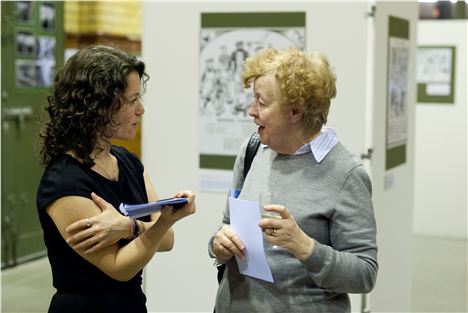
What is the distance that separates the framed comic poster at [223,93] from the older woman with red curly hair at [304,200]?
1883mm

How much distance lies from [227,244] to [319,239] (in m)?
0.27

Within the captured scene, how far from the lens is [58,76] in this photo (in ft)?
7.51

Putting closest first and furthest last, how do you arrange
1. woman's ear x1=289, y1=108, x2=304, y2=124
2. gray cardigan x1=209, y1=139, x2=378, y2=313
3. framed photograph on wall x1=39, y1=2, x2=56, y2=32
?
gray cardigan x1=209, y1=139, x2=378, y2=313 < woman's ear x1=289, y1=108, x2=304, y2=124 < framed photograph on wall x1=39, y1=2, x2=56, y2=32

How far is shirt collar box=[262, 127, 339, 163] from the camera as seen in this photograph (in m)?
2.33

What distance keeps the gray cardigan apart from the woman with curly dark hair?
307 mm

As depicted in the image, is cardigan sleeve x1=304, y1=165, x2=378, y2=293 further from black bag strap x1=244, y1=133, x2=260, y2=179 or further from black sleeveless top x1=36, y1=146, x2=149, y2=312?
black sleeveless top x1=36, y1=146, x2=149, y2=312

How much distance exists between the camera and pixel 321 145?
235 centimetres

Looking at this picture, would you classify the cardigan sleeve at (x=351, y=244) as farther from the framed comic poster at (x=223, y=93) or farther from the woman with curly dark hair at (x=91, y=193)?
the framed comic poster at (x=223, y=93)

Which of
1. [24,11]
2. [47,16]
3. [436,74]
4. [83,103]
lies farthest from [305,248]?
[436,74]

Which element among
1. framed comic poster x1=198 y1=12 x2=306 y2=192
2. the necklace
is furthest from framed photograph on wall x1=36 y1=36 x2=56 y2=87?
the necklace

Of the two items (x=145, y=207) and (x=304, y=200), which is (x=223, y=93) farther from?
(x=145, y=207)

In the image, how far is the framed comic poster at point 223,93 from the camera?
429 cm

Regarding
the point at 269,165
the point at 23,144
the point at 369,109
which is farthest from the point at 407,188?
the point at 23,144

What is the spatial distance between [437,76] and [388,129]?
4.78 meters
